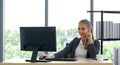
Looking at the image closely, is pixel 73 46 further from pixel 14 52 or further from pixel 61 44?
pixel 14 52

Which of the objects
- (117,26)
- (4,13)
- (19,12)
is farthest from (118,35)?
(4,13)

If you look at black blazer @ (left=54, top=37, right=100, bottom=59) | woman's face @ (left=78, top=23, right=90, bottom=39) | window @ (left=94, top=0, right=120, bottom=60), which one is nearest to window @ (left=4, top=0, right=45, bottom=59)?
window @ (left=94, top=0, right=120, bottom=60)

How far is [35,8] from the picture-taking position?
14.5 ft

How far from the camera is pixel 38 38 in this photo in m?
2.67

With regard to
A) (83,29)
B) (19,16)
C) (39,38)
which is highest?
(19,16)

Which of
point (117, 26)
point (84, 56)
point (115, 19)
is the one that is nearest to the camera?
point (84, 56)

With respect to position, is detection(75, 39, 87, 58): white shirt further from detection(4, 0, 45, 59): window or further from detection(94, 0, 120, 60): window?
detection(4, 0, 45, 59): window

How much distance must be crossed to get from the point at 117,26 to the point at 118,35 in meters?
0.16

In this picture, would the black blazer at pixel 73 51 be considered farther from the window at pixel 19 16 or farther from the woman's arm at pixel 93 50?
the window at pixel 19 16

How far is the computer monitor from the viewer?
263 centimetres

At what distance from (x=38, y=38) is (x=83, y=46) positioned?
75cm

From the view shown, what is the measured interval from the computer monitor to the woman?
0.25 meters

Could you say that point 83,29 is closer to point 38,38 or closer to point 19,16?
point 38,38

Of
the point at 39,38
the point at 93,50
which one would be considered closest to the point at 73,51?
the point at 93,50
